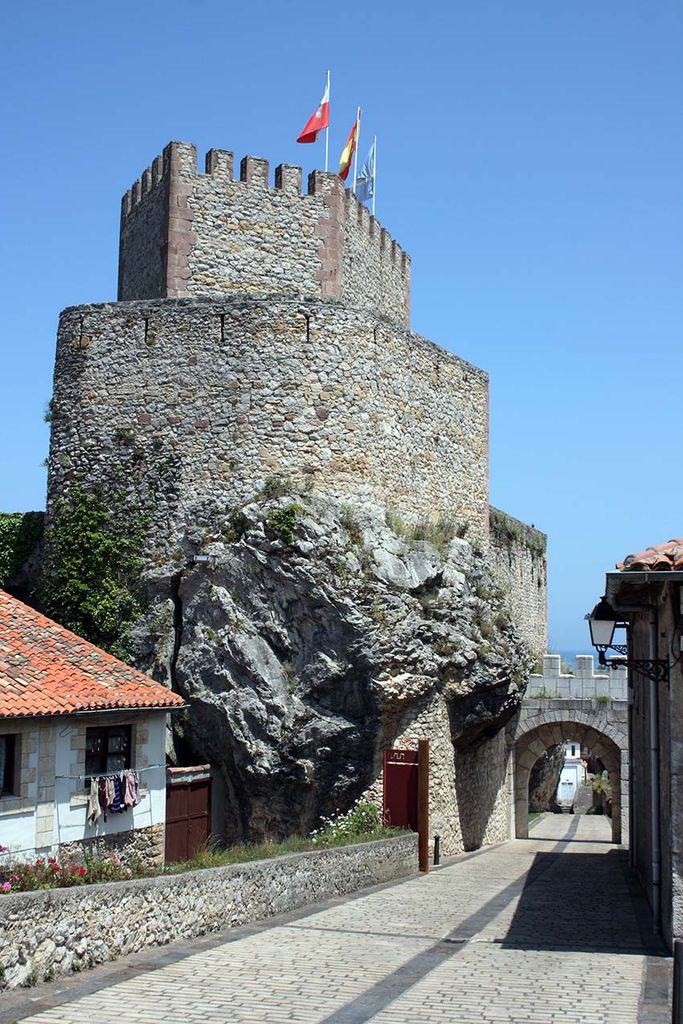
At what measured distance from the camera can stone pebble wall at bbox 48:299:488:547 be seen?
21109mm

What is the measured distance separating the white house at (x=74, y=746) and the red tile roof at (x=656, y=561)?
7.61 m

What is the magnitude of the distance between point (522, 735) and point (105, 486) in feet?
45.2

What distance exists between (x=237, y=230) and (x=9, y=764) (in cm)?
1350

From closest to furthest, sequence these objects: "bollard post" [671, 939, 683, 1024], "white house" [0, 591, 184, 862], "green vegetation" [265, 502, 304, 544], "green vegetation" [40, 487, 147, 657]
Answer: "bollard post" [671, 939, 683, 1024], "white house" [0, 591, 184, 862], "green vegetation" [265, 502, 304, 544], "green vegetation" [40, 487, 147, 657]

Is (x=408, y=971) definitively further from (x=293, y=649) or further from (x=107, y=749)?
(x=293, y=649)

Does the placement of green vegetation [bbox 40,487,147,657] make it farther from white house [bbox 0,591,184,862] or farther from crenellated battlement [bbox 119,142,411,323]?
crenellated battlement [bbox 119,142,411,323]

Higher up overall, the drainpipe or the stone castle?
the stone castle

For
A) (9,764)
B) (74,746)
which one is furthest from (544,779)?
(9,764)

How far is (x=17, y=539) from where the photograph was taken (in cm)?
2355

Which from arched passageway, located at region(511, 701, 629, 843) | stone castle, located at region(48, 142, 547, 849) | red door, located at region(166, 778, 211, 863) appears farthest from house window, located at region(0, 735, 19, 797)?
arched passageway, located at region(511, 701, 629, 843)

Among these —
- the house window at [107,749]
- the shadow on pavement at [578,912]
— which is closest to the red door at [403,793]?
the shadow on pavement at [578,912]

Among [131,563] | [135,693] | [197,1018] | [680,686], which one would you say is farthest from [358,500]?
[197,1018]

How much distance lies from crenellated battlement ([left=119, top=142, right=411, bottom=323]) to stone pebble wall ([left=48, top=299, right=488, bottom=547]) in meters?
1.61

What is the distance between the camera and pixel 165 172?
23.6 m
